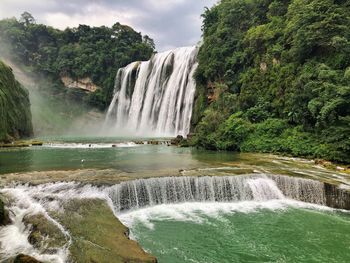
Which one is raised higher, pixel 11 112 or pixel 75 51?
pixel 75 51

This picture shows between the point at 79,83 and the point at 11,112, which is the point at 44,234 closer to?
the point at 11,112

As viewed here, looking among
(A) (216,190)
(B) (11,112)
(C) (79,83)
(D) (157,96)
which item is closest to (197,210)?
(A) (216,190)

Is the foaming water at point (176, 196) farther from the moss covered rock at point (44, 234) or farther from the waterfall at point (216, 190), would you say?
the moss covered rock at point (44, 234)

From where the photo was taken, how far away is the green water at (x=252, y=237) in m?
7.35

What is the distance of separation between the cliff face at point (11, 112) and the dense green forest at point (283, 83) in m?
17.1

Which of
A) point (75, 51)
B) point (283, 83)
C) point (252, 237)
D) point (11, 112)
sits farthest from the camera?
point (75, 51)

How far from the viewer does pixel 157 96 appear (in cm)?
3925

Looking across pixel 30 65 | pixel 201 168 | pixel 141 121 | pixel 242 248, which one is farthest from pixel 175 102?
pixel 30 65

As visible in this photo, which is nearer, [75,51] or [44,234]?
[44,234]

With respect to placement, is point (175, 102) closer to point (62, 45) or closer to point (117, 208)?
point (117, 208)

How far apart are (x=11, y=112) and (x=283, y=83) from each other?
2642cm

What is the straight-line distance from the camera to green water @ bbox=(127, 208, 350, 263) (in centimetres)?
735

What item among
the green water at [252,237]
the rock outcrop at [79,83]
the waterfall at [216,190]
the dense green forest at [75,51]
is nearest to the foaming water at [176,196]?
the waterfall at [216,190]

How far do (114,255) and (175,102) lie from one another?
2988 centimetres
